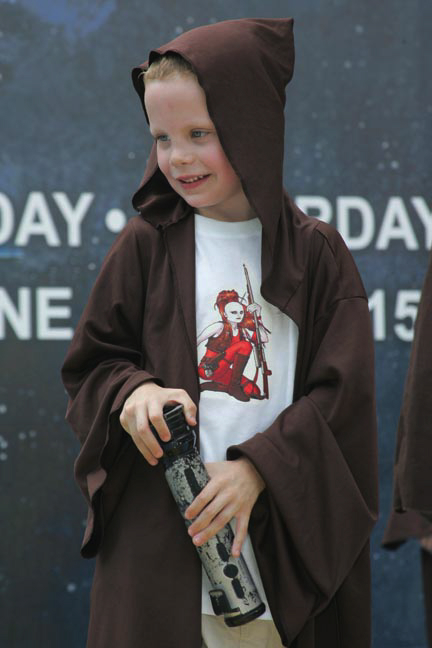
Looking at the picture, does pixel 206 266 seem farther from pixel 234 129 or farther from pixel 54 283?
pixel 54 283

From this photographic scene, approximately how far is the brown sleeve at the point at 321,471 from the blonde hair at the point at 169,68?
→ 1.54 ft

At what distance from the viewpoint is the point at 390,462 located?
292cm

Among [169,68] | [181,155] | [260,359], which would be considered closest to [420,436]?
[260,359]

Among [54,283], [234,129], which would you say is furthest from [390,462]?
[234,129]

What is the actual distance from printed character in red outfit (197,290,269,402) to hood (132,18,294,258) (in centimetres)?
15

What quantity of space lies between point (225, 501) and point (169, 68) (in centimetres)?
74

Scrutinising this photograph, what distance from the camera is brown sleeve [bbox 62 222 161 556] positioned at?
1.74 meters

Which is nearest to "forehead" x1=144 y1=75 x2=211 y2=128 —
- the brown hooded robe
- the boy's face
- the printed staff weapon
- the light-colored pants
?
the boy's face

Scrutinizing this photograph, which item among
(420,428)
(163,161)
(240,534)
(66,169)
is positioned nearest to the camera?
(420,428)

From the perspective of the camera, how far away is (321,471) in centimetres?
177

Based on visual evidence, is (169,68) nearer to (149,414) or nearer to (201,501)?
(149,414)

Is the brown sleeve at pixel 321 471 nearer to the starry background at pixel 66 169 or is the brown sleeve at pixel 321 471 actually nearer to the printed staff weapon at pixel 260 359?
the printed staff weapon at pixel 260 359

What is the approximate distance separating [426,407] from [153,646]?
62 centimetres

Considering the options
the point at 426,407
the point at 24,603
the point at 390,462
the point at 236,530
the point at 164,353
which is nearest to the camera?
the point at 426,407
